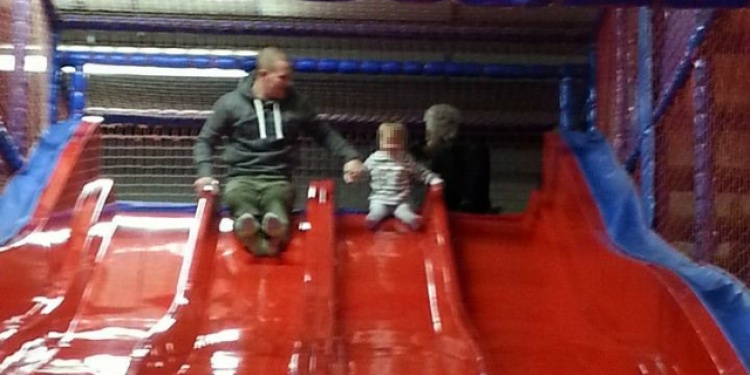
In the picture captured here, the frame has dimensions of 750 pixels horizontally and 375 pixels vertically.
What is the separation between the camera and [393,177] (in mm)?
3566

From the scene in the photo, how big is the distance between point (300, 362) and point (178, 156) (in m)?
2.18

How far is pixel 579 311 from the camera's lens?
3.05 meters

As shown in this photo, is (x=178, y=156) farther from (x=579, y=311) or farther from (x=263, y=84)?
(x=579, y=311)

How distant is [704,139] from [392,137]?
121 cm

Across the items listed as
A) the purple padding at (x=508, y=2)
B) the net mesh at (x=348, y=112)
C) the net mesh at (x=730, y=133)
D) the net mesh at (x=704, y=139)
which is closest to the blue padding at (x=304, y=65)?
the net mesh at (x=348, y=112)

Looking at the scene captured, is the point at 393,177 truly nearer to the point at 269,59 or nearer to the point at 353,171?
the point at 353,171

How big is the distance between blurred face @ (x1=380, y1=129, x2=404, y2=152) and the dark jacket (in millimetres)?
489

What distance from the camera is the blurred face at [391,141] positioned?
3.61 m

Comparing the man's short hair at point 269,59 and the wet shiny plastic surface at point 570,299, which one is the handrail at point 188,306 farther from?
the wet shiny plastic surface at point 570,299

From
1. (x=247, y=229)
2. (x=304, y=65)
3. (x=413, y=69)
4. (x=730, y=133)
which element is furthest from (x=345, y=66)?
(x=730, y=133)

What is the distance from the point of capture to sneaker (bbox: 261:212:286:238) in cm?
321

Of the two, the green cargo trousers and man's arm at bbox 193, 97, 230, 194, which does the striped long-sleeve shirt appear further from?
man's arm at bbox 193, 97, 230, 194

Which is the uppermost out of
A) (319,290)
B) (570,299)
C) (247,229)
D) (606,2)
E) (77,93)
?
(606,2)

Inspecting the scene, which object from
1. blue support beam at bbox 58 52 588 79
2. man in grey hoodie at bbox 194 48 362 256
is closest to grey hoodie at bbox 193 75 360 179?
man in grey hoodie at bbox 194 48 362 256
